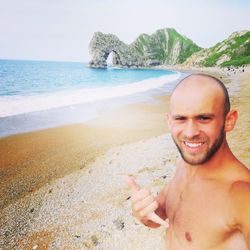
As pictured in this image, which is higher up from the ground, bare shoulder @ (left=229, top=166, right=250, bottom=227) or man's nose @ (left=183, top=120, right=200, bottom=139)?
man's nose @ (left=183, top=120, right=200, bottom=139)

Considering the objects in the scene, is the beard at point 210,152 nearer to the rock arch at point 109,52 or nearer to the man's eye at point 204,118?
the man's eye at point 204,118

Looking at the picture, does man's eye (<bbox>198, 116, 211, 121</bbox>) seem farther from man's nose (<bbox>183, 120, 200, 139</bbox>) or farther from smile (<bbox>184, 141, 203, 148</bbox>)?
smile (<bbox>184, 141, 203, 148</bbox>)

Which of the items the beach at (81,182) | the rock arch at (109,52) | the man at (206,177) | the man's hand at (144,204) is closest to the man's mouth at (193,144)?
the man at (206,177)

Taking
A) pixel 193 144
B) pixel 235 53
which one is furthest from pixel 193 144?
pixel 235 53

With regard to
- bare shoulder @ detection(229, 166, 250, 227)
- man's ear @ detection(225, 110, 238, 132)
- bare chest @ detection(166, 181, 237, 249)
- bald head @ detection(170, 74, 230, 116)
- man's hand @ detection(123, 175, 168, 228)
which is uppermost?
bald head @ detection(170, 74, 230, 116)

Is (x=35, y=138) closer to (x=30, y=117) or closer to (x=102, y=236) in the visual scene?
(x=30, y=117)

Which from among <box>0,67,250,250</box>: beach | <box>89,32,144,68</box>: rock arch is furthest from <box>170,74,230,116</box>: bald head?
<box>89,32,144,68</box>: rock arch

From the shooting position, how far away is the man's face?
231cm

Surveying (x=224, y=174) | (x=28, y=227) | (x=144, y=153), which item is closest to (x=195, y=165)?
(x=224, y=174)

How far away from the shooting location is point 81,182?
784cm

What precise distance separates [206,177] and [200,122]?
17.3 inches

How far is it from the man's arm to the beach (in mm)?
3180

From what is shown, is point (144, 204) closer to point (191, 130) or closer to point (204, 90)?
point (191, 130)

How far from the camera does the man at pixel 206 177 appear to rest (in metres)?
2.16
